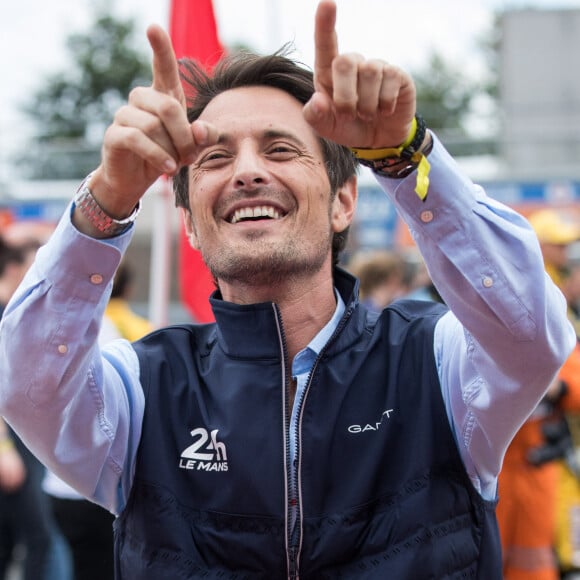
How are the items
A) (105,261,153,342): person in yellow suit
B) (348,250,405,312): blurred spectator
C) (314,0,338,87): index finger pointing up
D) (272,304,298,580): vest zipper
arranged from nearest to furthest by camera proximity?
(314,0,338,87): index finger pointing up < (272,304,298,580): vest zipper < (105,261,153,342): person in yellow suit < (348,250,405,312): blurred spectator

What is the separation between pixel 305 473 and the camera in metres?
1.81

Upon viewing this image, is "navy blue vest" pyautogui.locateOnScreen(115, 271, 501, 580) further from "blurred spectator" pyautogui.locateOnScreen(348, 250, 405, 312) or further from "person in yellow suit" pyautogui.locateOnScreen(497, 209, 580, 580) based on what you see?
"blurred spectator" pyautogui.locateOnScreen(348, 250, 405, 312)

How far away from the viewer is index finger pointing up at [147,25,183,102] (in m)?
1.53

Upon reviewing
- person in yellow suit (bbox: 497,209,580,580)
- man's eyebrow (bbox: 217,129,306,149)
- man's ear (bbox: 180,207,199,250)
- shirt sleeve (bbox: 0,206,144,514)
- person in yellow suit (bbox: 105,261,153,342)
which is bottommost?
person in yellow suit (bbox: 497,209,580,580)

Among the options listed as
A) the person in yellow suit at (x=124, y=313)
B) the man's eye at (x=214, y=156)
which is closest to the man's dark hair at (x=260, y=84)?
the man's eye at (x=214, y=156)

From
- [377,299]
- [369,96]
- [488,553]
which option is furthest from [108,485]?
[377,299]

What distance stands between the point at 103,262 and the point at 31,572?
3744 mm

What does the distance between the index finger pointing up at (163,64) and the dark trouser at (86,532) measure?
2949 millimetres

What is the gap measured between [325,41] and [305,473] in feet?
2.79

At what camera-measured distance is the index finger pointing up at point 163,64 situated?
1533 millimetres

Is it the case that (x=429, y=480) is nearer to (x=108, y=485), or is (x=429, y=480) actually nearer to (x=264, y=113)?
(x=108, y=485)

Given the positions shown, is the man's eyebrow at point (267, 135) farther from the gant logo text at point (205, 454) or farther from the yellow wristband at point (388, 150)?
the gant logo text at point (205, 454)

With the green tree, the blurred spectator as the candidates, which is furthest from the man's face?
the green tree

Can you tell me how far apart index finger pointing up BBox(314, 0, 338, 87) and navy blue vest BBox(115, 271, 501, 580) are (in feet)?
1.90
